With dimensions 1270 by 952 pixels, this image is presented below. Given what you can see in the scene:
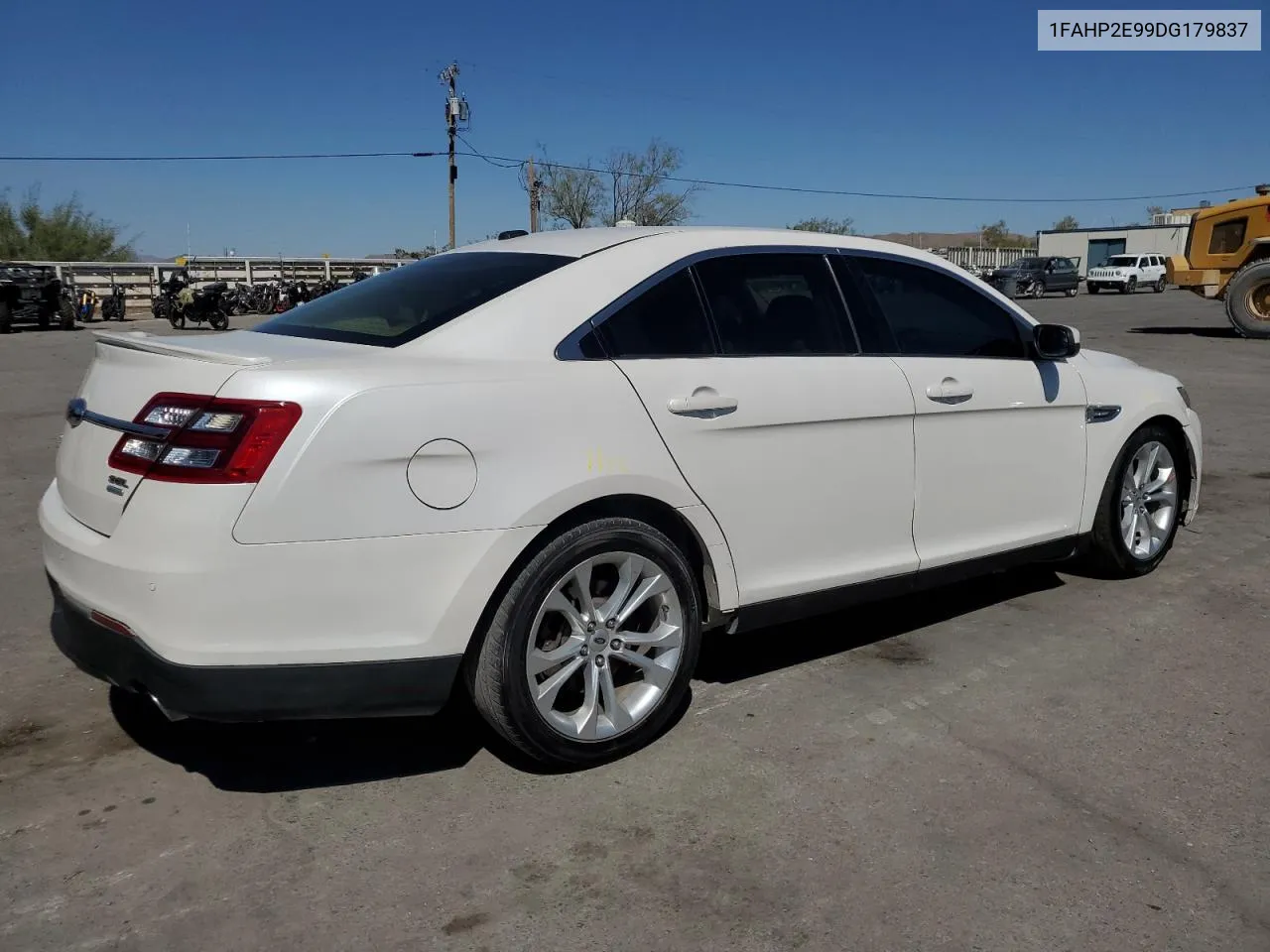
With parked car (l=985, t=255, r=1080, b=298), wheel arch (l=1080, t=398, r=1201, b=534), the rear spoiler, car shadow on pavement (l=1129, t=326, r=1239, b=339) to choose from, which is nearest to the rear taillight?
the rear spoiler

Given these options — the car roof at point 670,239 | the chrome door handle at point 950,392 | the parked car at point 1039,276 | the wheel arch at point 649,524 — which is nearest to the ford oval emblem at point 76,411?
the wheel arch at point 649,524

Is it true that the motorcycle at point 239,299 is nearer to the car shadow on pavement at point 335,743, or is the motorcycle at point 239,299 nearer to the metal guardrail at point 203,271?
the metal guardrail at point 203,271

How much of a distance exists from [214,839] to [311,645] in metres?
0.61

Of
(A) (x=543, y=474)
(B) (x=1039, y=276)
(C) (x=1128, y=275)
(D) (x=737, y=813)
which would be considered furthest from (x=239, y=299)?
(C) (x=1128, y=275)

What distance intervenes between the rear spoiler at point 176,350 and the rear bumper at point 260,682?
0.74m

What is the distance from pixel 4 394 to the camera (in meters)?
12.7

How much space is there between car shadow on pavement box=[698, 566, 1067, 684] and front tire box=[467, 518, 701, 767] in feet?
2.23

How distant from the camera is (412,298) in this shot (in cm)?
355

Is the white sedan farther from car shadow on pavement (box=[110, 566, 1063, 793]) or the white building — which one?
the white building

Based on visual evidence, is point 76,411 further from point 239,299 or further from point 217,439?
point 239,299

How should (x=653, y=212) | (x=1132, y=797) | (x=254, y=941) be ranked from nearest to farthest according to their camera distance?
(x=254, y=941)
(x=1132, y=797)
(x=653, y=212)

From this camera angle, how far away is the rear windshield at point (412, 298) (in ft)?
10.9

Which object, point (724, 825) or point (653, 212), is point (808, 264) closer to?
point (724, 825)

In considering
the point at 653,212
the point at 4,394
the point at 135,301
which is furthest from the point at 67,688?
the point at 653,212
